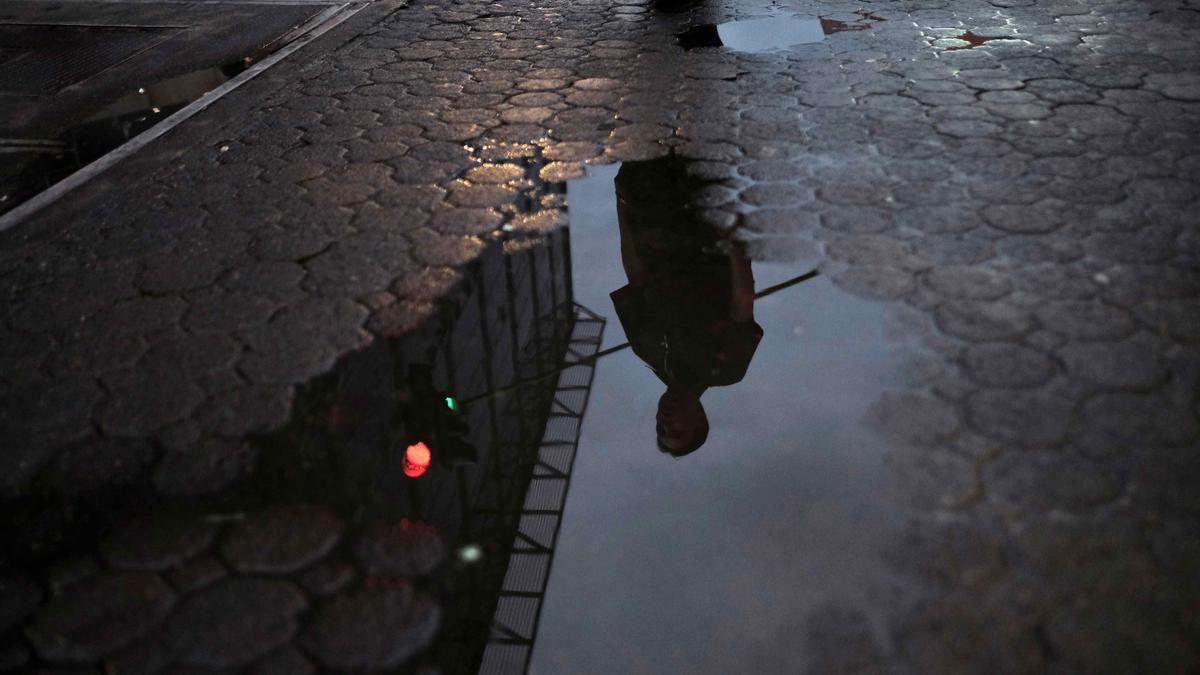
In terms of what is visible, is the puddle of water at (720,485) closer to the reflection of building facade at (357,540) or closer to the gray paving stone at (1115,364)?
the reflection of building facade at (357,540)

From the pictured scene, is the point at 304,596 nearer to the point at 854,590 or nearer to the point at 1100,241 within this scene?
the point at 854,590

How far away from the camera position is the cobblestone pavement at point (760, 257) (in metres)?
2.41

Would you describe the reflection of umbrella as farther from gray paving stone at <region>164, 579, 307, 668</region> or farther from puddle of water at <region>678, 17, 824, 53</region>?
puddle of water at <region>678, 17, 824, 53</region>

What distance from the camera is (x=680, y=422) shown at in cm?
309

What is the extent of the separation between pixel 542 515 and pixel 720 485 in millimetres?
532

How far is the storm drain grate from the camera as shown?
7.43m

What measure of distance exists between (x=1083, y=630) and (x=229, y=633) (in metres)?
2.05

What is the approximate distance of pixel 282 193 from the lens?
195 inches

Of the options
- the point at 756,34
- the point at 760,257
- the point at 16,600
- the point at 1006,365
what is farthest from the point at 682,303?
the point at 756,34

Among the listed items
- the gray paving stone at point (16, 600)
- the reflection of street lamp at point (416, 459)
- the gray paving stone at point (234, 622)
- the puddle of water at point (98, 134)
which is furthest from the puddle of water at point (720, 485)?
the puddle of water at point (98, 134)

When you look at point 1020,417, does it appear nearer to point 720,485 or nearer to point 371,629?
point 720,485

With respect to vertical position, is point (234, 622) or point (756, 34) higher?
point (756, 34)

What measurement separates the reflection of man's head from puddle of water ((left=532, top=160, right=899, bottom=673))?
2cm

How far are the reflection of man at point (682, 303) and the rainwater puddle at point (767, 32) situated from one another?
9.04ft
